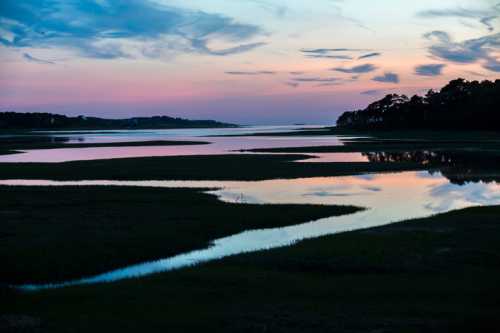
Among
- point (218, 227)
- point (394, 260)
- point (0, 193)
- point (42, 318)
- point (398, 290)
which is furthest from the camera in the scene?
point (0, 193)

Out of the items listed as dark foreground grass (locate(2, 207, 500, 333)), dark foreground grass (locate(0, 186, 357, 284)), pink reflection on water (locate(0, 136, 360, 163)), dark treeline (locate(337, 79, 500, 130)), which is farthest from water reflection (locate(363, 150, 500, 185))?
dark treeline (locate(337, 79, 500, 130))

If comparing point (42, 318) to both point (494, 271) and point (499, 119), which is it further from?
point (499, 119)

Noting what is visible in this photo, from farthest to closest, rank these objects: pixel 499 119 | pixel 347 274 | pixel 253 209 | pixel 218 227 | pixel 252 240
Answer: pixel 499 119 → pixel 253 209 → pixel 218 227 → pixel 252 240 → pixel 347 274

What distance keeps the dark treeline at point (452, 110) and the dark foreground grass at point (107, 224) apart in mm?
103198

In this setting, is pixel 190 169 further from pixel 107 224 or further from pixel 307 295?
pixel 307 295

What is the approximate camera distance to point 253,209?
28.8 meters

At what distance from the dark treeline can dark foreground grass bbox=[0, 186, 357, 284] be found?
103 m

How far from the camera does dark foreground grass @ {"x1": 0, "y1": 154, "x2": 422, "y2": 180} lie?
46.5 metres

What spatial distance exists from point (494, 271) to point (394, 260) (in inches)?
106

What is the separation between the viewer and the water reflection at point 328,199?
66.3 ft

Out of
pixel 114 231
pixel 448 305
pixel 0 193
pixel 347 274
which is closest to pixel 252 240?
pixel 114 231

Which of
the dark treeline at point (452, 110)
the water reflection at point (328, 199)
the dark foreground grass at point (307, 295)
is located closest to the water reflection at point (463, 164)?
the water reflection at point (328, 199)

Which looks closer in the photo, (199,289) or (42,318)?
(42,318)

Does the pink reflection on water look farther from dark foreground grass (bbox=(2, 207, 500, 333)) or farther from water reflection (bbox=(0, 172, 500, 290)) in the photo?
dark foreground grass (bbox=(2, 207, 500, 333))
